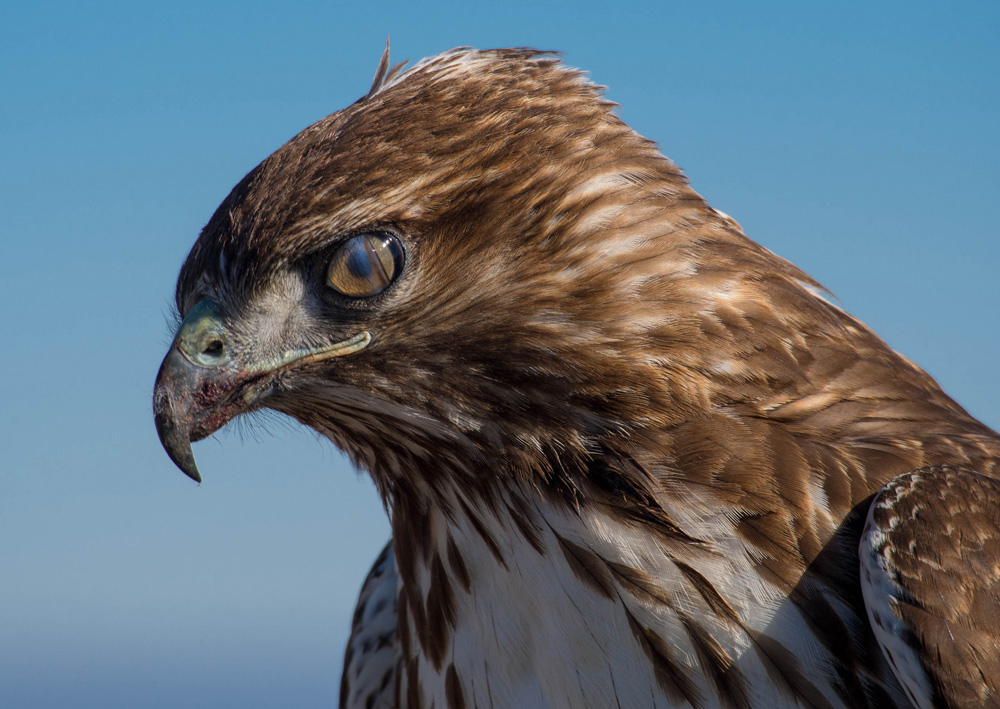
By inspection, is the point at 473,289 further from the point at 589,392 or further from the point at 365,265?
the point at 589,392

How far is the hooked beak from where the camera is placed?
335 centimetres

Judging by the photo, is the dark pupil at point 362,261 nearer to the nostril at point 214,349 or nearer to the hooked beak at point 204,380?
the hooked beak at point 204,380

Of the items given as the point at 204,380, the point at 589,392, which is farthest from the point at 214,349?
the point at 589,392

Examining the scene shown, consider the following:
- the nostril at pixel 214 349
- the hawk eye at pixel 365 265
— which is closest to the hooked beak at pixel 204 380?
the nostril at pixel 214 349

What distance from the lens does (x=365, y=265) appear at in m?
3.30

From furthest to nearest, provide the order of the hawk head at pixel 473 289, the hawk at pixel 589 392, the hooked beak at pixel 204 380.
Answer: the hooked beak at pixel 204 380 < the hawk head at pixel 473 289 < the hawk at pixel 589 392

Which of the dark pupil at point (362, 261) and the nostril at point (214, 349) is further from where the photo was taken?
the nostril at point (214, 349)

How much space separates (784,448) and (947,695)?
0.79 m

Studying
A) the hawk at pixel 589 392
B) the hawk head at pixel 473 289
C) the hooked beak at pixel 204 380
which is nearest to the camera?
the hawk at pixel 589 392

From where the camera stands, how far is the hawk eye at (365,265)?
328cm

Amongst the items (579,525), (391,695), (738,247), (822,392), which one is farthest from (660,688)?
(391,695)

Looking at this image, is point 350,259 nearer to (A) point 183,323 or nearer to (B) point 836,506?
(A) point 183,323

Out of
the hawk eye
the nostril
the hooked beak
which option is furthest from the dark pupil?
the nostril

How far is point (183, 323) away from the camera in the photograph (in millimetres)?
3502
